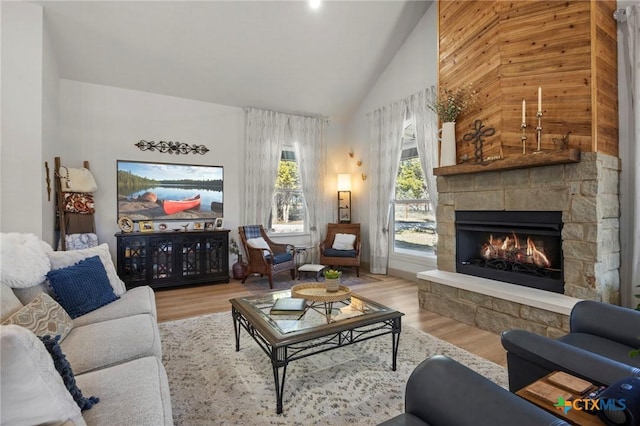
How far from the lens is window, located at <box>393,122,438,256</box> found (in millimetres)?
4918

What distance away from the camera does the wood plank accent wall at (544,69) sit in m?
2.56

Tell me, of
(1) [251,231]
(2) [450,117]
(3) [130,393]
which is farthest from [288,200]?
(3) [130,393]

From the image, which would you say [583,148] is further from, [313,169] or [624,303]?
[313,169]

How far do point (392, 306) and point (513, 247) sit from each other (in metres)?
1.46

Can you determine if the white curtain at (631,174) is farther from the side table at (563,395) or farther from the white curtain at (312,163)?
the white curtain at (312,163)

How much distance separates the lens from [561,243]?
2.75 m

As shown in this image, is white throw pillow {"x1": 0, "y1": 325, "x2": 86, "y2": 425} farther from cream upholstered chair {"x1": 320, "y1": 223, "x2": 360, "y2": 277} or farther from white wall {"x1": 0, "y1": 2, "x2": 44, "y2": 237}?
cream upholstered chair {"x1": 320, "y1": 223, "x2": 360, "y2": 277}

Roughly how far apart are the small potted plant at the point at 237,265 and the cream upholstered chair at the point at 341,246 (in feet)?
4.36

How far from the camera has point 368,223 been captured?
5934mm

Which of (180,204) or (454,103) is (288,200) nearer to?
(180,204)

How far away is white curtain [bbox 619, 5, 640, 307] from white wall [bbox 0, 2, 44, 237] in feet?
18.5

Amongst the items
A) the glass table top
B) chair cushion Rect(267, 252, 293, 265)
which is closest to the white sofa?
the glass table top

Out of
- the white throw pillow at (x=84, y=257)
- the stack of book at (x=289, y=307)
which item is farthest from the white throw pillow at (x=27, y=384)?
the white throw pillow at (x=84, y=257)

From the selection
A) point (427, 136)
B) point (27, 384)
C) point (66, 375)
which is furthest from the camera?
point (427, 136)
